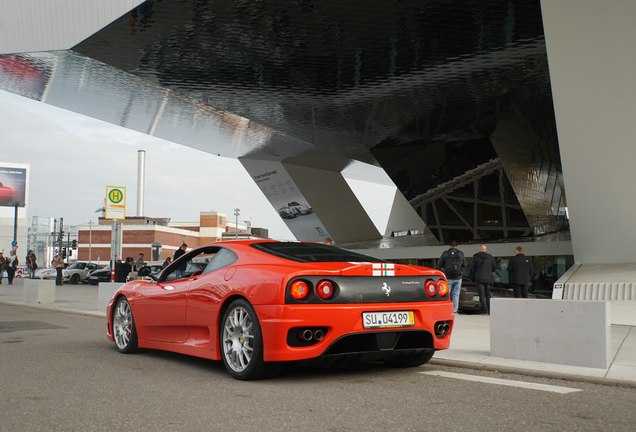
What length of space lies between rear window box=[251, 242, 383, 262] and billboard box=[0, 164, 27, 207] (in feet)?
356

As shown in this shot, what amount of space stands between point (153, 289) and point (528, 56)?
564 inches

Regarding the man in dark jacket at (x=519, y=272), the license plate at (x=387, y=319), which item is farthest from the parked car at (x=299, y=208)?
the license plate at (x=387, y=319)

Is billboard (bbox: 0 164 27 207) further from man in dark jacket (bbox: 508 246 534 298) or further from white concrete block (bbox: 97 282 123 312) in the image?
man in dark jacket (bbox: 508 246 534 298)

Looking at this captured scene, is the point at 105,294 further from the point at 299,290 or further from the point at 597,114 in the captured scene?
the point at 597,114

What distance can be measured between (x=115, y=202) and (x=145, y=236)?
76.6 meters

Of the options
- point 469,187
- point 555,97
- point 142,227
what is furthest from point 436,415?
point 142,227

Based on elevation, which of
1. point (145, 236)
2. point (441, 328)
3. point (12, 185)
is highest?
point (12, 185)

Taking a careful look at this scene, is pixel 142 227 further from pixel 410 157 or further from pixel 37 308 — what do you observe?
pixel 37 308

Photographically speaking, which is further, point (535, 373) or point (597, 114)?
point (597, 114)

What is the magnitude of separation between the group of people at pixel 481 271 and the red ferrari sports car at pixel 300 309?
7.66 meters

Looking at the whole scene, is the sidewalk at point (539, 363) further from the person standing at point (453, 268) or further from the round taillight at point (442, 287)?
the person standing at point (453, 268)

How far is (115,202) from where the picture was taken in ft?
87.6

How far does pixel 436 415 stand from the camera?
434 cm

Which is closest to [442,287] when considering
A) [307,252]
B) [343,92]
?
[307,252]
